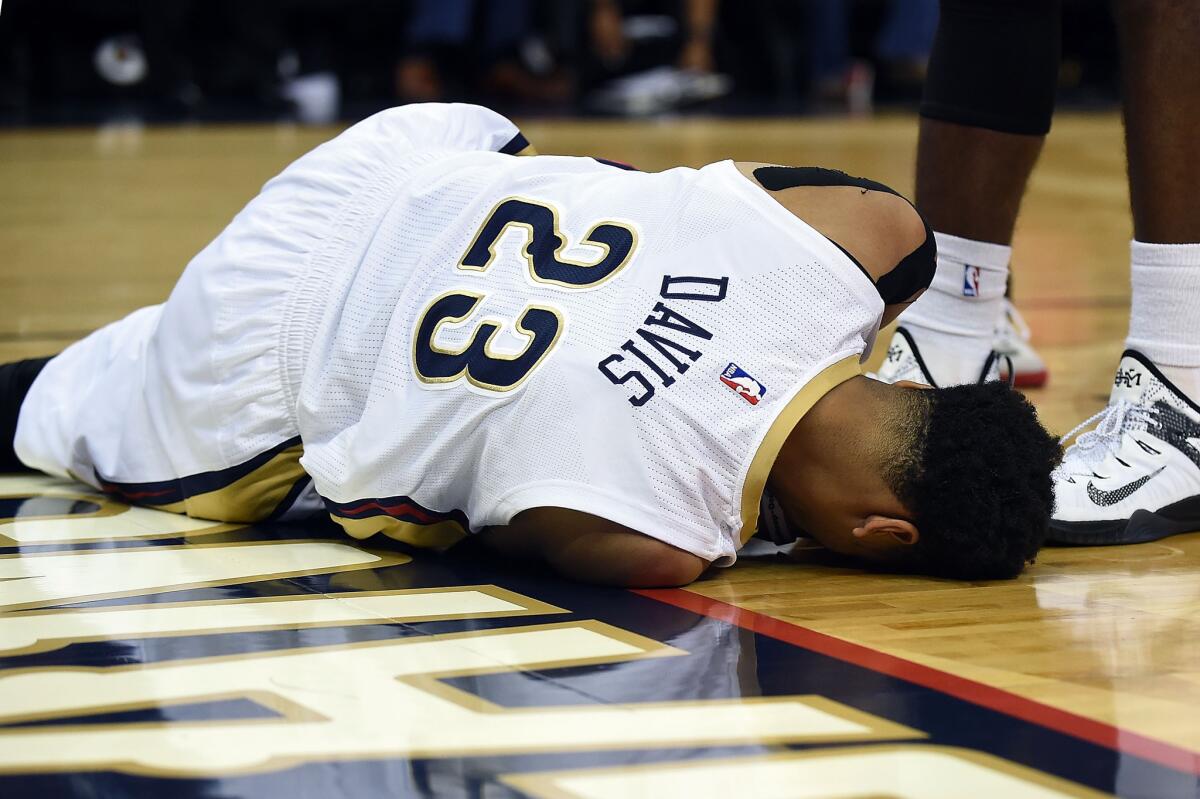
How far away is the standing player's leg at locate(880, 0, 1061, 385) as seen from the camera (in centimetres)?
158

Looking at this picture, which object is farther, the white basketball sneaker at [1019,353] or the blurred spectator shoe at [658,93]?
the blurred spectator shoe at [658,93]

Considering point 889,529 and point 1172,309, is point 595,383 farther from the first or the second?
point 1172,309

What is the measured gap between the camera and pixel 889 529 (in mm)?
1135

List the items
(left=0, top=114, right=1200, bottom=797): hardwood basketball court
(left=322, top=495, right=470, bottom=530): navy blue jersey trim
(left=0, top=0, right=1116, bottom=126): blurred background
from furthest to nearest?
(left=0, top=0, right=1116, bottom=126): blurred background
(left=322, top=495, right=470, bottom=530): navy blue jersey trim
(left=0, top=114, right=1200, bottom=797): hardwood basketball court

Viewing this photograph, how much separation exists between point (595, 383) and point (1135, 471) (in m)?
0.51

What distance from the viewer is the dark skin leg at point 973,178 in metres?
1.59

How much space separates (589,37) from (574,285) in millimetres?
5768

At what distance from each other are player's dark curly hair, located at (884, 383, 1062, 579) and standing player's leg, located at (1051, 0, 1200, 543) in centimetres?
23

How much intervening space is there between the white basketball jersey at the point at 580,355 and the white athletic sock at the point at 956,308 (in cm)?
43

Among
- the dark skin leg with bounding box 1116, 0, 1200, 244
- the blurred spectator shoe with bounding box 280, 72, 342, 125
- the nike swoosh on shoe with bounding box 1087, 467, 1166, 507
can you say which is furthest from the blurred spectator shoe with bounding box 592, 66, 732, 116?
the nike swoosh on shoe with bounding box 1087, 467, 1166, 507

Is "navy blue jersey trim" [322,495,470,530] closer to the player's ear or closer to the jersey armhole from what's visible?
the jersey armhole

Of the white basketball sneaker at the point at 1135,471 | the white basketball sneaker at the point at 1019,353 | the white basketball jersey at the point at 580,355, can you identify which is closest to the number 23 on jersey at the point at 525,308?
the white basketball jersey at the point at 580,355

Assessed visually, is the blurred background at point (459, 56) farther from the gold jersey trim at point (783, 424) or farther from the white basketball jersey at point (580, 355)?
the gold jersey trim at point (783, 424)

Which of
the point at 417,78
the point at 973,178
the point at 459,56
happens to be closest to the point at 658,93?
the point at 459,56
